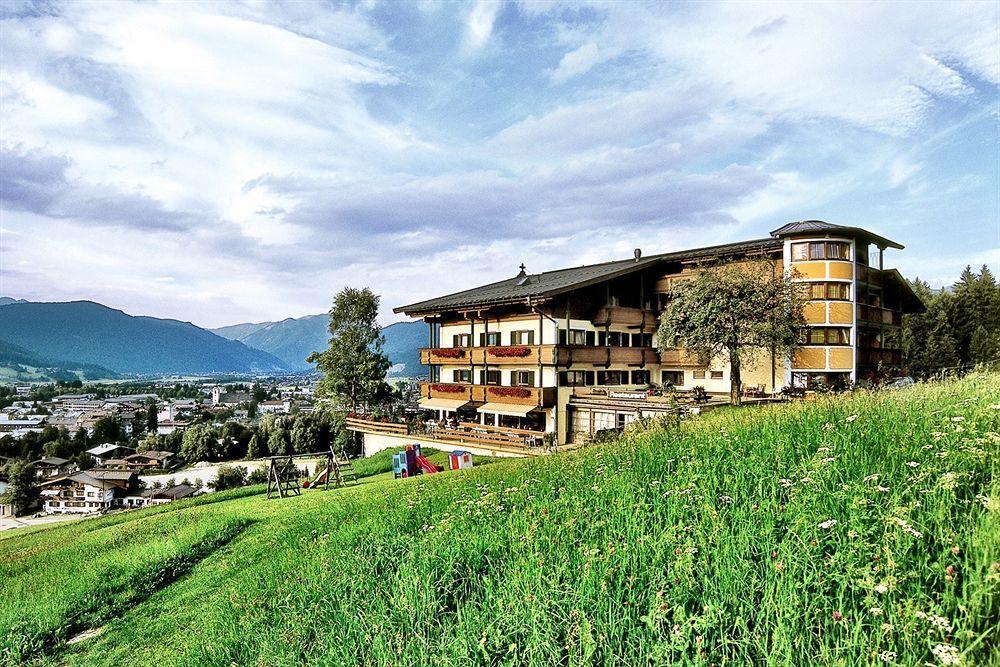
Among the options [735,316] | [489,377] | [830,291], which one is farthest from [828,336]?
[489,377]

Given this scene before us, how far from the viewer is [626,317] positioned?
107 feet

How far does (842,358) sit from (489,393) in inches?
731

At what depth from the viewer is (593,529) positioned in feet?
18.9

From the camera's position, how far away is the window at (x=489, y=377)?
3362 cm

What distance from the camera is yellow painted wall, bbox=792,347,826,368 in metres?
29.0

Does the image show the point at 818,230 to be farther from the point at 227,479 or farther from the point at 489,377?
the point at 227,479

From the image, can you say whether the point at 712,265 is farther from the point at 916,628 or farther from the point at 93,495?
the point at 93,495

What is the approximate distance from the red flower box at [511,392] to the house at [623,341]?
2.2 inches

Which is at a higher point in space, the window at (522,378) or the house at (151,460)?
the window at (522,378)

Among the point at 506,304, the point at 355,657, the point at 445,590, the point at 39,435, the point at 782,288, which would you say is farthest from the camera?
the point at 39,435

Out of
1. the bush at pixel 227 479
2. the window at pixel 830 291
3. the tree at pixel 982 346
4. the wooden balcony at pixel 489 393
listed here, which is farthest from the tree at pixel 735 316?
the bush at pixel 227 479

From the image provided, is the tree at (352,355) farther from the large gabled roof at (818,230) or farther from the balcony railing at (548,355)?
the large gabled roof at (818,230)

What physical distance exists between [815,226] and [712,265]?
5.33m

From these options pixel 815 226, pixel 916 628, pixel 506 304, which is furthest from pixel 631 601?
pixel 815 226
